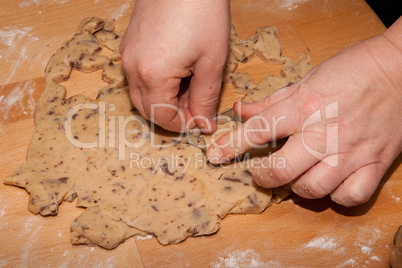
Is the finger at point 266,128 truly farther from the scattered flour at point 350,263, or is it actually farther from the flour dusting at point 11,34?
the flour dusting at point 11,34

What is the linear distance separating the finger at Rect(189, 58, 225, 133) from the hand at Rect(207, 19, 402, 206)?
0.15 metres

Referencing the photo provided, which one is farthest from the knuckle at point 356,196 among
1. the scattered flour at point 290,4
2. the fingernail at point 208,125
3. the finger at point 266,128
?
the scattered flour at point 290,4

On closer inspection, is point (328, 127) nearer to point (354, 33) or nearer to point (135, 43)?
point (135, 43)

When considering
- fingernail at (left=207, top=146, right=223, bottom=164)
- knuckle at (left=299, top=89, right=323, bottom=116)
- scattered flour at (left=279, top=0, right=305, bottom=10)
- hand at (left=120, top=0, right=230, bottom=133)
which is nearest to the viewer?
hand at (left=120, top=0, right=230, bottom=133)

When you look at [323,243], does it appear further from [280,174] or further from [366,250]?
[280,174]

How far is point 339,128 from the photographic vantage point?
1427 mm

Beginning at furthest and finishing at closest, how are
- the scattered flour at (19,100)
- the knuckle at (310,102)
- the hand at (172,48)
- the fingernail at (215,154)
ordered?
the scattered flour at (19,100) < the fingernail at (215,154) < the knuckle at (310,102) < the hand at (172,48)

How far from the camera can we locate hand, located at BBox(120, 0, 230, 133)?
1.35 metres

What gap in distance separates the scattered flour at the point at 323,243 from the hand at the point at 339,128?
0.62 feet

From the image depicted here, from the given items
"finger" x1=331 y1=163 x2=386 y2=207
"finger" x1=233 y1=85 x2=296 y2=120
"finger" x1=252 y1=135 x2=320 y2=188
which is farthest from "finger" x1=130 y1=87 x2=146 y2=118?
"finger" x1=331 y1=163 x2=386 y2=207

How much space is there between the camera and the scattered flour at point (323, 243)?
1.61m

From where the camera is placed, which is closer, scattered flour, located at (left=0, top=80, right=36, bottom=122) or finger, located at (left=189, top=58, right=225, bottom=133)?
finger, located at (left=189, top=58, right=225, bottom=133)

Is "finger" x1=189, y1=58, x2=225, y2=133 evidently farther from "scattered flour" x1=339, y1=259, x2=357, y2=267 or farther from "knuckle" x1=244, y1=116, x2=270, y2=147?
"scattered flour" x1=339, y1=259, x2=357, y2=267

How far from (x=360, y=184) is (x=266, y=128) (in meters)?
0.37
